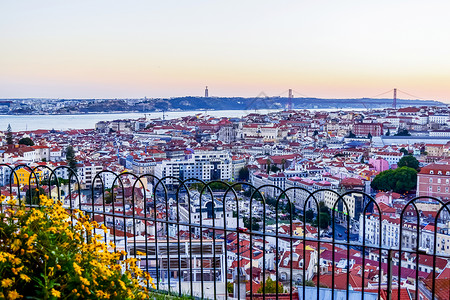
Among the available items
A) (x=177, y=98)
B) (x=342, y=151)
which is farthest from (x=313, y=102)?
(x=342, y=151)

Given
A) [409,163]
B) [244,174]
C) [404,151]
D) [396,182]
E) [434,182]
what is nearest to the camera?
[434,182]

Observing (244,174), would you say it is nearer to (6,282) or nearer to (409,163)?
(409,163)

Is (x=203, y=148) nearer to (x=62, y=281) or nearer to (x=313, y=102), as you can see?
(x=62, y=281)

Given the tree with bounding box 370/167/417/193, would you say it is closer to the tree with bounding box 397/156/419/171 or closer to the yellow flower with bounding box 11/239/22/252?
the tree with bounding box 397/156/419/171

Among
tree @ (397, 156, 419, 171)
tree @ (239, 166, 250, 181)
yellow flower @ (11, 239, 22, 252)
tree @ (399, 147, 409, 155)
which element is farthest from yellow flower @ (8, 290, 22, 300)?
tree @ (399, 147, 409, 155)

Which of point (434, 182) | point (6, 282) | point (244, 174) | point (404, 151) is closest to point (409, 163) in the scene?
point (404, 151)
